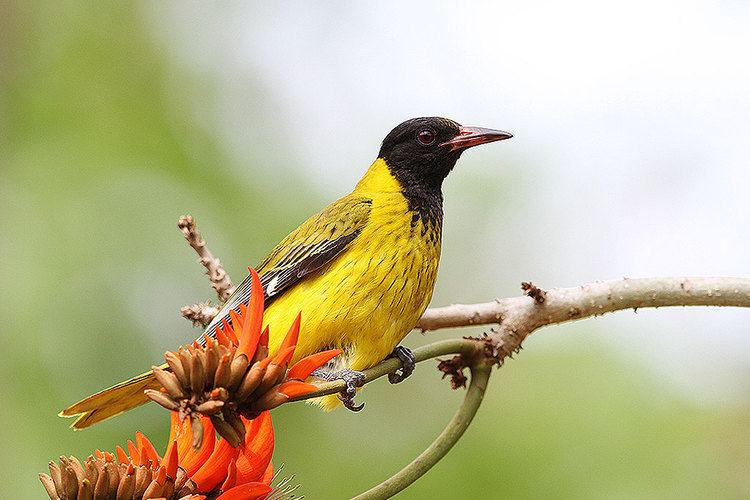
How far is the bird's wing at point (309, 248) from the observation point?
317cm

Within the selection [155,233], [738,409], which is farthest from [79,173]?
[738,409]

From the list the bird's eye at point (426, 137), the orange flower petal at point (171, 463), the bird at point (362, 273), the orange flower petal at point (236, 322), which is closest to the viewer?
the orange flower petal at point (171, 463)

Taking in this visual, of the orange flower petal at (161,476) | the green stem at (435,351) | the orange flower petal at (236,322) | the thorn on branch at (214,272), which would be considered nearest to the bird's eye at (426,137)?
the thorn on branch at (214,272)

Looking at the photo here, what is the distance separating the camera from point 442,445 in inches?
86.6

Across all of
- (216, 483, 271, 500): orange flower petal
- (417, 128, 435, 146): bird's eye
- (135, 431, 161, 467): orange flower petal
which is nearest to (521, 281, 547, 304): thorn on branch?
(216, 483, 271, 500): orange flower petal

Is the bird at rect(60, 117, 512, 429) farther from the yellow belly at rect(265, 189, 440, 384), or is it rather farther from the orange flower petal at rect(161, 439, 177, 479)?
the orange flower petal at rect(161, 439, 177, 479)

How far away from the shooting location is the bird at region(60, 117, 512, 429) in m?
2.89

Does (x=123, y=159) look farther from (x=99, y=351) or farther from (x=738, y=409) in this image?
(x=738, y=409)

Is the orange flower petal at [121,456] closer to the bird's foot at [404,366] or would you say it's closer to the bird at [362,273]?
the bird at [362,273]

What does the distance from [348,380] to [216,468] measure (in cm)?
81

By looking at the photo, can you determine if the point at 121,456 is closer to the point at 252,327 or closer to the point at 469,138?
the point at 252,327

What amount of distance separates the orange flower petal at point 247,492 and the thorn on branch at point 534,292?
41.4 inches

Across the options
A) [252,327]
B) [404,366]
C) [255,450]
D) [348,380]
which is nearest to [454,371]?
[404,366]

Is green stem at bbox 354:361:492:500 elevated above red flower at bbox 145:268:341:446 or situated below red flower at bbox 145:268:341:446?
below
